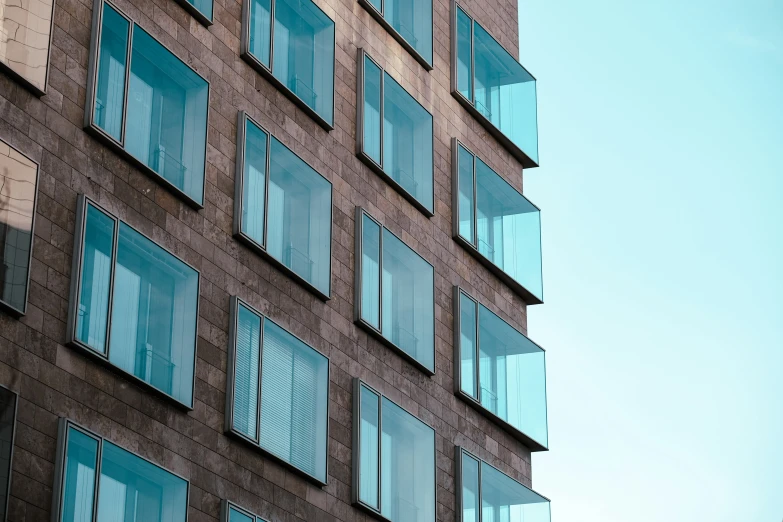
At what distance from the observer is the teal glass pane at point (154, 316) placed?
2938 cm

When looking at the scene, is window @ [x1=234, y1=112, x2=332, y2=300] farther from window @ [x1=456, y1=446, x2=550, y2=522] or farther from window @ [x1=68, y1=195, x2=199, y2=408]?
window @ [x1=456, y1=446, x2=550, y2=522]

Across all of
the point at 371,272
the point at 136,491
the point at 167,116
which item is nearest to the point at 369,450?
the point at 371,272

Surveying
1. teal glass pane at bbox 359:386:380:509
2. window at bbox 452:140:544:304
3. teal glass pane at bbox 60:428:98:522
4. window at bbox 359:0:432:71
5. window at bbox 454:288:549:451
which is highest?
A: window at bbox 359:0:432:71

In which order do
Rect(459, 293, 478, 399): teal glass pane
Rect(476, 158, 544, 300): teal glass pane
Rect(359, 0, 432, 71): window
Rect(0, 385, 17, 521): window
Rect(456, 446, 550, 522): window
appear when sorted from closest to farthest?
Rect(0, 385, 17, 521): window
Rect(456, 446, 550, 522): window
Rect(459, 293, 478, 399): teal glass pane
Rect(359, 0, 432, 71): window
Rect(476, 158, 544, 300): teal glass pane

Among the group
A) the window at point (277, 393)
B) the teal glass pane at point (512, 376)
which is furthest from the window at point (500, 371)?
the window at point (277, 393)

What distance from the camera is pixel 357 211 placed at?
3738cm

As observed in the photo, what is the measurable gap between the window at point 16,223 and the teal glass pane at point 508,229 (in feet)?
56.4

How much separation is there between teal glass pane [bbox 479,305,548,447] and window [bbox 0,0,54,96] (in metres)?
16.2

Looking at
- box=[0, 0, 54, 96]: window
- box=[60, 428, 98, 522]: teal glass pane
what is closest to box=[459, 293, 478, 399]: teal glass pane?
box=[60, 428, 98, 522]: teal glass pane

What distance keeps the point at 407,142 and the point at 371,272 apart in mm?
4508

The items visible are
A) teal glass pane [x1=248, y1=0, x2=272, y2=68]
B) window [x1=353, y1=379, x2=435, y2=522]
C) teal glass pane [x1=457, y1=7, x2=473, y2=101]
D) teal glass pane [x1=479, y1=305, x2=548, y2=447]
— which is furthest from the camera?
teal glass pane [x1=457, y1=7, x2=473, y2=101]

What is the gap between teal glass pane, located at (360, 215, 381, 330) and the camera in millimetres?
36938

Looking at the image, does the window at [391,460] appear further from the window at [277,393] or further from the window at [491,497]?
the window at [491,497]

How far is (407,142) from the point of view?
40625 millimetres
